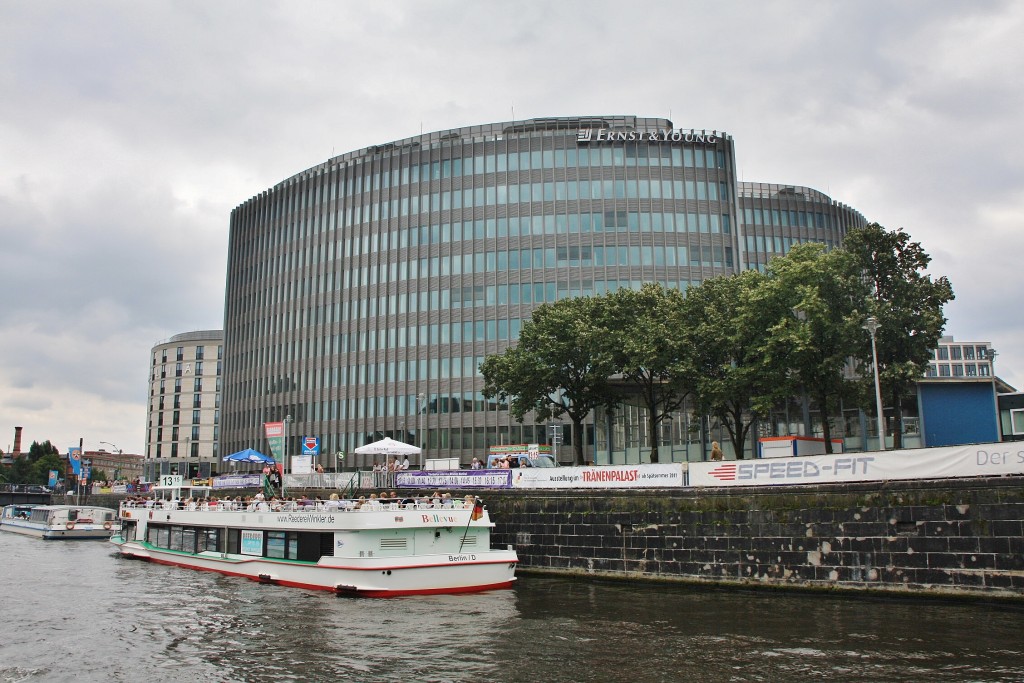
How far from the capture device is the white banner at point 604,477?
Answer: 33938 mm

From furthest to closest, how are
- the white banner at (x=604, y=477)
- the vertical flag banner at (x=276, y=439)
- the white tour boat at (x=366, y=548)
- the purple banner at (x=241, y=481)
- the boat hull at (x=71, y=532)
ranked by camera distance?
the boat hull at (x=71, y=532)
the purple banner at (x=241, y=481)
the vertical flag banner at (x=276, y=439)
the white banner at (x=604, y=477)
the white tour boat at (x=366, y=548)

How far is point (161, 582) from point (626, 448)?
89.6ft

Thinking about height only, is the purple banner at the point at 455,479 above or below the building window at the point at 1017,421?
below

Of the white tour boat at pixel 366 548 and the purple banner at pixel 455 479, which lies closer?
the white tour boat at pixel 366 548

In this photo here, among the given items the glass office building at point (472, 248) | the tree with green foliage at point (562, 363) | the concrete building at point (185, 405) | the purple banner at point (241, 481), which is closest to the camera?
the tree with green foliage at point (562, 363)

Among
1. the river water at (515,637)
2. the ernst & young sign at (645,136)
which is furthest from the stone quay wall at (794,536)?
the ernst & young sign at (645,136)

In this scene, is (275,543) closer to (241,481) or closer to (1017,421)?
(241,481)

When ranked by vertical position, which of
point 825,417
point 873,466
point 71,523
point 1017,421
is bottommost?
point 71,523

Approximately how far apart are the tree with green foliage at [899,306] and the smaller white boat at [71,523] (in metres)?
59.0

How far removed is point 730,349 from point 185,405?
128 m

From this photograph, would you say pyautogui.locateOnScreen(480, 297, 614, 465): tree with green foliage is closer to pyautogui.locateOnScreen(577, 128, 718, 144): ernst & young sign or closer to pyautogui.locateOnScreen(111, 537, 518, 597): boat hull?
pyautogui.locateOnScreen(111, 537, 518, 597): boat hull

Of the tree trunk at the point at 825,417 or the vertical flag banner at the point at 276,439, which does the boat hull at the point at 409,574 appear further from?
the tree trunk at the point at 825,417

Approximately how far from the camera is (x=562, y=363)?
53.8 metres

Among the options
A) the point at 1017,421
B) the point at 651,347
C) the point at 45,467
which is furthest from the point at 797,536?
the point at 45,467
